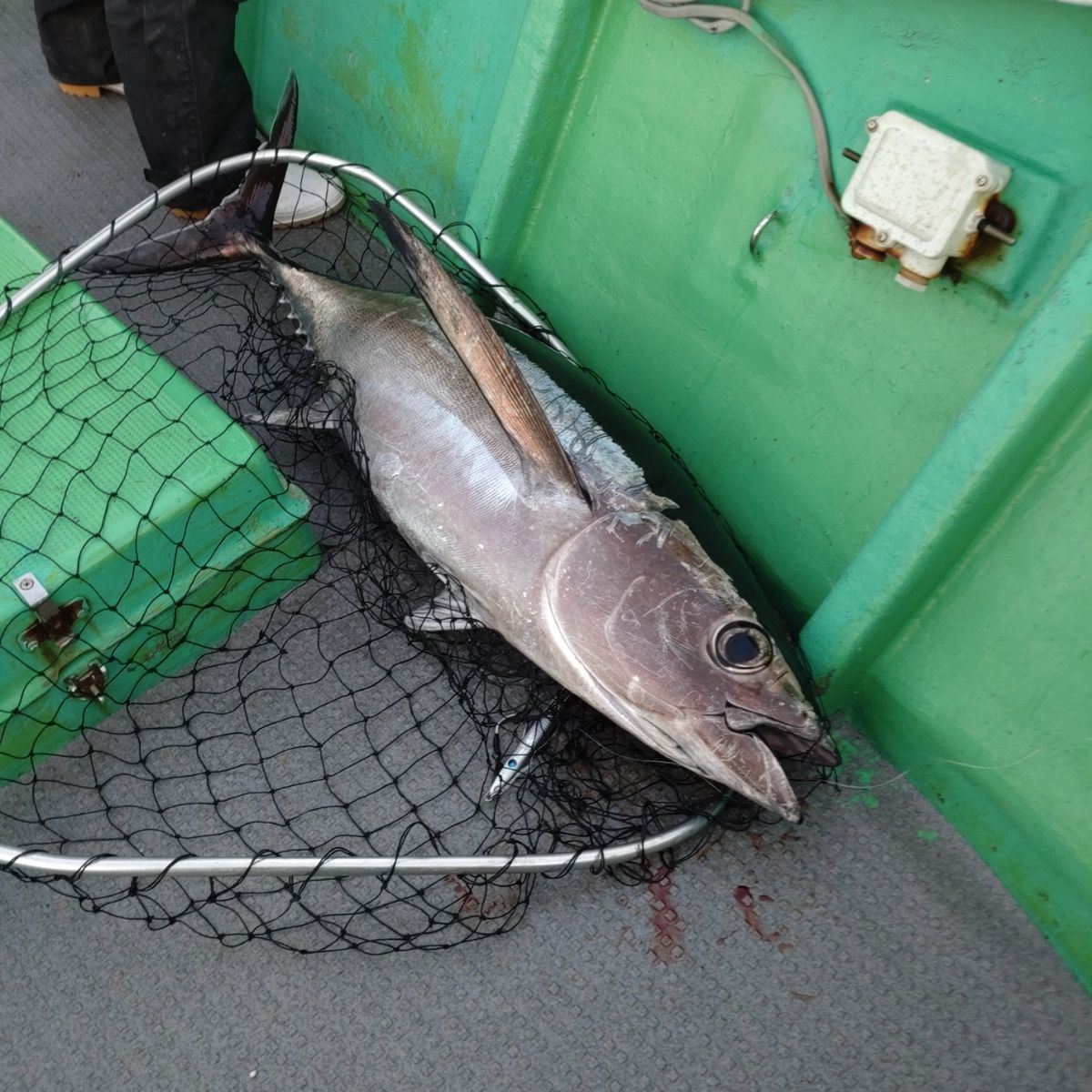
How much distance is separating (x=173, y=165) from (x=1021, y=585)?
9.02 feet

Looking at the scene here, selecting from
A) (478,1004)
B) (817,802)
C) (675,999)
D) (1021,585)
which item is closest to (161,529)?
(478,1004)

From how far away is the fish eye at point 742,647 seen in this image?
171cm

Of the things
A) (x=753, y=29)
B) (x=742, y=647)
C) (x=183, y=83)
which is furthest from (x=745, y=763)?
(x=183, y=83)

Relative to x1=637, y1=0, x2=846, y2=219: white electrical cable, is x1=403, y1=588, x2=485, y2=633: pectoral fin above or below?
below

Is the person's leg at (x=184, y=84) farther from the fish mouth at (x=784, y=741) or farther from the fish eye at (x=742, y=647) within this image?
the fish mouth at (x=784, y=741)

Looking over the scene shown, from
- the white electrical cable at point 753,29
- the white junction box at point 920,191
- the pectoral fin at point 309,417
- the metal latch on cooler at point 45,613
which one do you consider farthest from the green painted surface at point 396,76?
the metal latch on cooler at point 45,613

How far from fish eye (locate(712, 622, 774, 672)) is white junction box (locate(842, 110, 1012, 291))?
28.9 inches

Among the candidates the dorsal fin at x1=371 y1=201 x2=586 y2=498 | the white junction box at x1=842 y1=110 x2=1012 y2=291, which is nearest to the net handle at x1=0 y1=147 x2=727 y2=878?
the dorsal fin at x1=371 y1=201 x2=586 y2=498

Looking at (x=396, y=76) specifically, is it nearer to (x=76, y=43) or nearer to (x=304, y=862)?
(x=76, y=43)

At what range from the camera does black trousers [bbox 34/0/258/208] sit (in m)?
2.64

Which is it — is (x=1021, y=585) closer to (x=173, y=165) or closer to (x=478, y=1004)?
(x=478, y=1004)

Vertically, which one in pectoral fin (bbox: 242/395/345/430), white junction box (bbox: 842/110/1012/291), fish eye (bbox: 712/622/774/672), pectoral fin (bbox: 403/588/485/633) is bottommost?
pectoral fin (bbox: 403/588/485/633)

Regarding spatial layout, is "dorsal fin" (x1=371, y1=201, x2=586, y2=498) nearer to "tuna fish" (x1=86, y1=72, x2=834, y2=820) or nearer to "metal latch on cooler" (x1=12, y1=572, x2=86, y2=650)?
"tuna fish" (x1=86, y1=72, x2=834, y2=820)

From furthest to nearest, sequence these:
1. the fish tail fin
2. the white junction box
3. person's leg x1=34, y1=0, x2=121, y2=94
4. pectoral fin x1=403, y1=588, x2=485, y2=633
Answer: person's leg x1=34, y1=0, x2=121, y2=94, the fish tail fin, pectoral fin x1=403, y1=588, x2=485, y2=633, the white junction box
